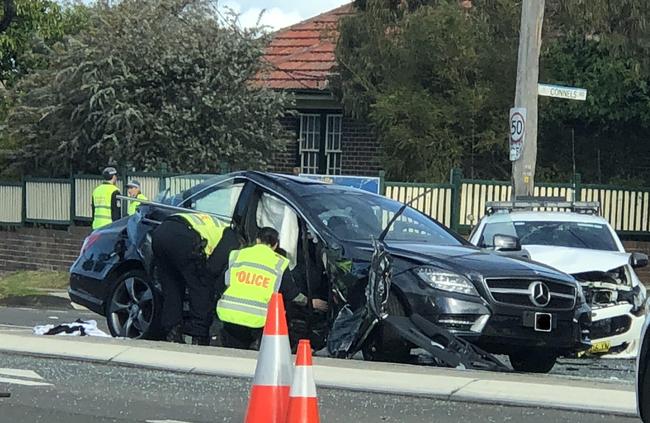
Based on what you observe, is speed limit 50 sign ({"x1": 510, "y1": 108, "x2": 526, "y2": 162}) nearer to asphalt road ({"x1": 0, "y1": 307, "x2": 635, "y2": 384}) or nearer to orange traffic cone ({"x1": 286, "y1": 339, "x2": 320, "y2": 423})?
asphalt road ({"x1": 0, "y1": 307, "x2": 635, "y2": 384})

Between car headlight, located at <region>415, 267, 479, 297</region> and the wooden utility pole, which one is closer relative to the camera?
car headlight, located at <region>415, 267, 479, 297</region>

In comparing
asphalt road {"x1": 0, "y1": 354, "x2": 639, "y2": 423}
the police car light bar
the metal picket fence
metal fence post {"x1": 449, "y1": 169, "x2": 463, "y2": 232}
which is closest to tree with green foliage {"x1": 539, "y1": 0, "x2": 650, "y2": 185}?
the metal picket fence

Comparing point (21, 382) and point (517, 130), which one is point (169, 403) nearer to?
point (21, 382)

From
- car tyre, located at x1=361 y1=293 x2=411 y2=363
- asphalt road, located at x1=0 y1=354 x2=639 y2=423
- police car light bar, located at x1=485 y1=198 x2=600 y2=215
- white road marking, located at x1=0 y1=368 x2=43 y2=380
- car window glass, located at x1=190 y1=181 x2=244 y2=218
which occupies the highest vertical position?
car window glass, located at x1=190 y1=181 x2=244 y2=218

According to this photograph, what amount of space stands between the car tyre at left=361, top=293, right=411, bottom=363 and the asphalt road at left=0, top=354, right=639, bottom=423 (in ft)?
3.33

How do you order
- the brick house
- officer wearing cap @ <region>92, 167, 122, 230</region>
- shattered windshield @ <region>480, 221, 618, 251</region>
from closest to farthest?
shattered windshield @ <region>480, 221, 618, 251</region>
officer wearing cap @ <region>92, 167, 122, 230</region>
the brick house

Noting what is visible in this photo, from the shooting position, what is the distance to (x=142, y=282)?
1080 centimetres

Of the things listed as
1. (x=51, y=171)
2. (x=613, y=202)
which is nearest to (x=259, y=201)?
(x=613, y=202)

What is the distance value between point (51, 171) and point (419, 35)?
925 cm

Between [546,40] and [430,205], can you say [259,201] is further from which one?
[546,40]

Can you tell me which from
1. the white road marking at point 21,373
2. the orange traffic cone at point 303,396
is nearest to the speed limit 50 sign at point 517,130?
the white road marking at point 21,373

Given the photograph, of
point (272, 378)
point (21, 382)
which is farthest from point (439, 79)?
point (272, 378)

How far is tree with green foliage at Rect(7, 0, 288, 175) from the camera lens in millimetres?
22859

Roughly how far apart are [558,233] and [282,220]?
14.5 ft
